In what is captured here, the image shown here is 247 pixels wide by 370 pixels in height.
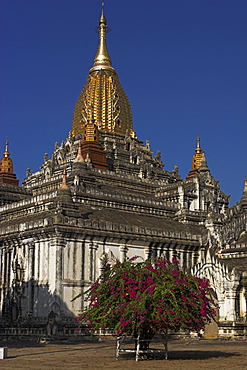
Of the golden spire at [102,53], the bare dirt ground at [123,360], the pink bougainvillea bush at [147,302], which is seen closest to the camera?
the bare dirt ground at [123,360]

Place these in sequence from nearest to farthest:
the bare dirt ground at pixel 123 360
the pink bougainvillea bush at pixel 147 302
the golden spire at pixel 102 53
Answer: the bare dirt ground at pixel 123 360 → the pink bougainvillea bush at pixel 147 302 → the golden spire at pixel 102 53

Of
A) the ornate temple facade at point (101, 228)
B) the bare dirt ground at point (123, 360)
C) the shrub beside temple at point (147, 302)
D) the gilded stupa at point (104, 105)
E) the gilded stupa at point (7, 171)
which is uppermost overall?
the gilded stupa at point (104, 105)

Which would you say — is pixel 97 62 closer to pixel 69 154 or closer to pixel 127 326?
pixel 69 154

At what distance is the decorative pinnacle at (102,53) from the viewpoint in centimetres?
8644

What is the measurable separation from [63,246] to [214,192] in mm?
30114

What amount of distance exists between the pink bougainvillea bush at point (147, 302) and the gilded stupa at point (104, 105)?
5280 cm

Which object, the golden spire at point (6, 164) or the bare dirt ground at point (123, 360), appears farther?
the golden spire at point (6, 164)

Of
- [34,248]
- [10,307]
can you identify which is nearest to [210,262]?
[34,248]

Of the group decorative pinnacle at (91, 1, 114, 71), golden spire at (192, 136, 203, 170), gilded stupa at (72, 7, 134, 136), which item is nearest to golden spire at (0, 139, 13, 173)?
gilded stupa at (72, 7, 134, 136)

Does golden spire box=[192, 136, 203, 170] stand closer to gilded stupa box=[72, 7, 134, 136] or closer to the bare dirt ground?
gilded stupa box=[72, 7, 134, 136]

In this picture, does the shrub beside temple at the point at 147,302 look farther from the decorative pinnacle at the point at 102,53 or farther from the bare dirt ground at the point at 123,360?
the decorative pinnacle at the point at 102,53

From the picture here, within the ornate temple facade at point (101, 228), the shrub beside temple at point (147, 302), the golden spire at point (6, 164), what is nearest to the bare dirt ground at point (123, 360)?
the shrub beside temple at point (147, 302)

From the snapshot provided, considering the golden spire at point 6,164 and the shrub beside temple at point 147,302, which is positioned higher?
the golden spire at point 6,164

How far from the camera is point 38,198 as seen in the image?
60.1 metres
